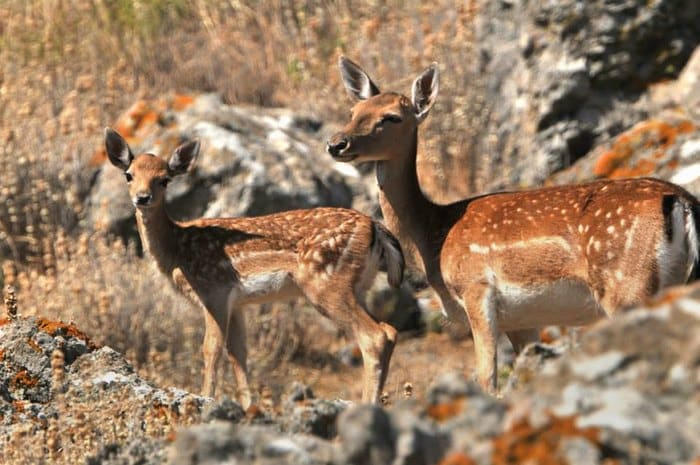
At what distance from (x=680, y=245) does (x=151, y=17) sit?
36.6ft

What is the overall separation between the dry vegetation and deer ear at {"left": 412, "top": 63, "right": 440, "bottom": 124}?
8.92 ft

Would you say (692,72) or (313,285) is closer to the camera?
(313,285)

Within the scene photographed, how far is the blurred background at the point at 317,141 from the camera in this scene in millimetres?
11141

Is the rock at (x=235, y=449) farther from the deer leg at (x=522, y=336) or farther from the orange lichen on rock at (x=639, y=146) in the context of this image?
the orange lichen on rock at (x=639, y=146)

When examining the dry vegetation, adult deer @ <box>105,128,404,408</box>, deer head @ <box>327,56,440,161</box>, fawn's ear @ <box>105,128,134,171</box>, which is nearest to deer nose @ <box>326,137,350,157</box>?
deer head @ <box>327,56,440,161</box>

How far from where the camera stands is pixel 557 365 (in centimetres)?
344

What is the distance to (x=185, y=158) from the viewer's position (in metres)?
9.09

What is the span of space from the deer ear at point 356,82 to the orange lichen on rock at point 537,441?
5.82 meters

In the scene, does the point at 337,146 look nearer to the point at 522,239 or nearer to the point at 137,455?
the point at 522,239

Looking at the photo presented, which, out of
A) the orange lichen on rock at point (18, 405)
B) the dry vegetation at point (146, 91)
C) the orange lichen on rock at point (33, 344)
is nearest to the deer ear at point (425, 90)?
the dry vegetation at point (146, 91)

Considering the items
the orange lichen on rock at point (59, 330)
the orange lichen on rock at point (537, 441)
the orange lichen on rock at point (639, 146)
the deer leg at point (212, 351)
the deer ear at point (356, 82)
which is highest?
the orange lichen on rock at point (537, 441)

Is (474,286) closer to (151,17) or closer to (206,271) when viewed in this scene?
(206,271)

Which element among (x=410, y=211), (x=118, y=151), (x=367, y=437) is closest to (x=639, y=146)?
(x=410, y=211)

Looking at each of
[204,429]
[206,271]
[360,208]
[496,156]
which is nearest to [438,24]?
[496,156]
